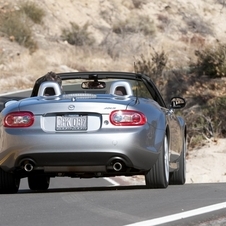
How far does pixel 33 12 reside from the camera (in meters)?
53.6

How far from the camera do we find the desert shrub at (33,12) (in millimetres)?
53625

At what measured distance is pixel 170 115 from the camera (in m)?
11.2

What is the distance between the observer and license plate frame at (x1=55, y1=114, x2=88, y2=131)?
961cm

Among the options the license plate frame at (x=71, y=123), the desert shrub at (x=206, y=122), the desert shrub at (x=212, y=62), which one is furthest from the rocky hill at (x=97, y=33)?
the license plate frame at (x=71, y=123)

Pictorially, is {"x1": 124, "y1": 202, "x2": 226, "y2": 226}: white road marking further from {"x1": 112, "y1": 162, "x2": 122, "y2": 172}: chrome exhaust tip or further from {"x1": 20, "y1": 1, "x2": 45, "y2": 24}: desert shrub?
{"x1": 20, "y1": 1, "x2": 45, "y2": 24}: desert shrub

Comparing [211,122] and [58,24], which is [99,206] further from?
[58,24]

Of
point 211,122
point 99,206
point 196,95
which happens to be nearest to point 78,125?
point 99,206

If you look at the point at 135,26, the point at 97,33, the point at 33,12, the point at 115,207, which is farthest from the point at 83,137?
the point at 135,26

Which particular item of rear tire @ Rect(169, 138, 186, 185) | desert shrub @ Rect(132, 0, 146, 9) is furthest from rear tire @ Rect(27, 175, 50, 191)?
desert shrub @ Rect(132, 0, 146, 9)

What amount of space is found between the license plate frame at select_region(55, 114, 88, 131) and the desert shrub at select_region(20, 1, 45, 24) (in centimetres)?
4445

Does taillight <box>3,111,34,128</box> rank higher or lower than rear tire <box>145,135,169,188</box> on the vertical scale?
higher

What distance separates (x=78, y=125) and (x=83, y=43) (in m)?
43.3

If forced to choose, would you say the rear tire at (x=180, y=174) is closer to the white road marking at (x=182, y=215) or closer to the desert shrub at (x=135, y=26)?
the white road marking at (x=182, y=215)

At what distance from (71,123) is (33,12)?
44526 mm
